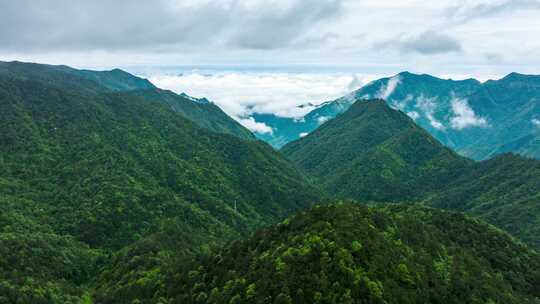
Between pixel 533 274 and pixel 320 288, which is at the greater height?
pixel 320 288

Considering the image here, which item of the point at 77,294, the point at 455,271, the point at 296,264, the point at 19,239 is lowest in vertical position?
the point at 77,294

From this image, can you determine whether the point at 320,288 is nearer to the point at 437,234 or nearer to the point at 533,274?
the point at 437,234

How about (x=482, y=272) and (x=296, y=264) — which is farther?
(x=482, y=272)

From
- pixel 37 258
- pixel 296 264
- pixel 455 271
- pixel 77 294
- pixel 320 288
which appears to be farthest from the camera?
pixel 37 258

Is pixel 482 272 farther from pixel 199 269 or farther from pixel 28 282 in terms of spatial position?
pixel 28 282

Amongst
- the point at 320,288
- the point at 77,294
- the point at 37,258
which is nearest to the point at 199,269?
the point at 320,288

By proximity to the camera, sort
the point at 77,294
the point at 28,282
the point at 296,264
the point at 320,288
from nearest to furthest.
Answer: the point at 320,288, the point at 296,264, the point at 28,282, the point at 77,294
